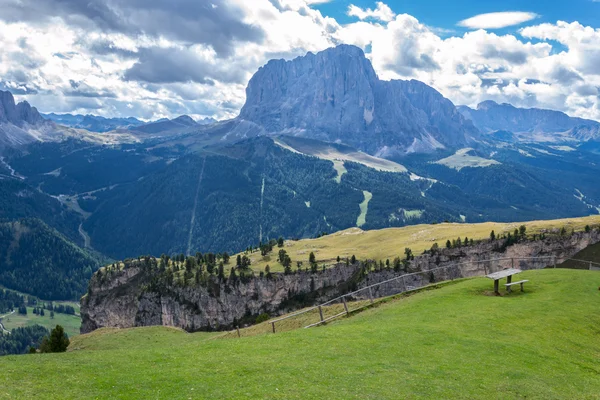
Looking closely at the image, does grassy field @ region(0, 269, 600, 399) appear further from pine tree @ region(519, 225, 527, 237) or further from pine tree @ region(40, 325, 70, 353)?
pine tree @ region(519, 225, 527, 237)

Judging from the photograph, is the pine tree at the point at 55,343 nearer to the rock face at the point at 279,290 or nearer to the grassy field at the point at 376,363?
the grassy field at the point at 376,363

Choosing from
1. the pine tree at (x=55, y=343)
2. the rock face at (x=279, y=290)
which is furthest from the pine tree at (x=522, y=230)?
the pine tree at (x=55, y=343)

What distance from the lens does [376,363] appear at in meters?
28.4

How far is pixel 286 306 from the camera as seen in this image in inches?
7190

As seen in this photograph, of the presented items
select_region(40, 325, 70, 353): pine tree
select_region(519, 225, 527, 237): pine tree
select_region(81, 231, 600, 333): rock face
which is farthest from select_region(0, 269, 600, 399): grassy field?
select_region(519, 225, 527, 237): pine tree

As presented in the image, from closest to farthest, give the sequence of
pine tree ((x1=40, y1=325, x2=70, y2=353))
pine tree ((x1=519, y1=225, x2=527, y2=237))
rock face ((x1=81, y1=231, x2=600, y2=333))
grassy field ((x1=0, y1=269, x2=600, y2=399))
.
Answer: grassy field ((x1=0, y1=269, x2=600, y2=399)) → pine tree ((x1=40, y1=325, x2=70, y2=353)) → rock face ((x1=81, y1=231, x2=600, y2=333)) → pine tree ((x1=519, y1=225, x2=527, y2=237))

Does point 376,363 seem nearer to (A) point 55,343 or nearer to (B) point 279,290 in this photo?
(A) point 55,343

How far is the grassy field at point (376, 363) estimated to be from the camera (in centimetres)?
2350

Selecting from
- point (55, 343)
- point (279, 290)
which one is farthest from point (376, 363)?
point (279, 290)

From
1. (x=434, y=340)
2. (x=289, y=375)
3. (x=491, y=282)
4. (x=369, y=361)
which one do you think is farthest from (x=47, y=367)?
(x=491, y=282)

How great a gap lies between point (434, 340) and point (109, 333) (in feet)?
199

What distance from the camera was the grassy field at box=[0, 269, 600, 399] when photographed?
2350 centimetres

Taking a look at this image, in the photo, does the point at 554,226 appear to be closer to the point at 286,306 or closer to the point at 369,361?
the point at 286,306

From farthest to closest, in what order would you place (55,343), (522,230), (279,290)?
(279,290)
(522,230)
(55,343)
